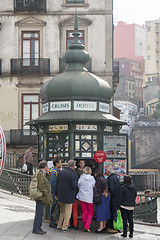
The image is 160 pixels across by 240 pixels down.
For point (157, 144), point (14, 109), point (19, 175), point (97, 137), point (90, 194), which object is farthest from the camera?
point (157, 144)

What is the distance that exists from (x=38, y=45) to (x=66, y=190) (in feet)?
72.9

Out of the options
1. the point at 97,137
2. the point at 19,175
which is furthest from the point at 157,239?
the point at 19,175

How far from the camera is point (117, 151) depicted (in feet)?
47.8

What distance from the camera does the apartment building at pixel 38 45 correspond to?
33281 mm

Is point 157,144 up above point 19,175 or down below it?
below

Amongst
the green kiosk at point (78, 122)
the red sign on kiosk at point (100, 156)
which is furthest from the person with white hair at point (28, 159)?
the red sign on kiosk at point (100, 156)

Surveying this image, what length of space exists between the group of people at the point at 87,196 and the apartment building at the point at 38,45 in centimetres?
2024

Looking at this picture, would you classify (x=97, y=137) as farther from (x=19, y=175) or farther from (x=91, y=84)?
(x=19, y=175)

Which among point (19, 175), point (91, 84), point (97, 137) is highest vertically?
point (91, 84)

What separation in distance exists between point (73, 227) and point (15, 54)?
21679 mm

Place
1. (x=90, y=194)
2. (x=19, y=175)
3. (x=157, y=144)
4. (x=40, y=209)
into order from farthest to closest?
(x=157, y=144)
(x=19, y=175)
(x=90, y=194)
(x=40, y=209)

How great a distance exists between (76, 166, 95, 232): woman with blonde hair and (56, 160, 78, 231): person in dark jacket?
0.33 m

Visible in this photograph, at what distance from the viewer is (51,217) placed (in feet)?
42.7

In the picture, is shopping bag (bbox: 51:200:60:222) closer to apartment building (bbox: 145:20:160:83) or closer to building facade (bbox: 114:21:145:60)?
apartment building (bbox: 145:20:160:83)
